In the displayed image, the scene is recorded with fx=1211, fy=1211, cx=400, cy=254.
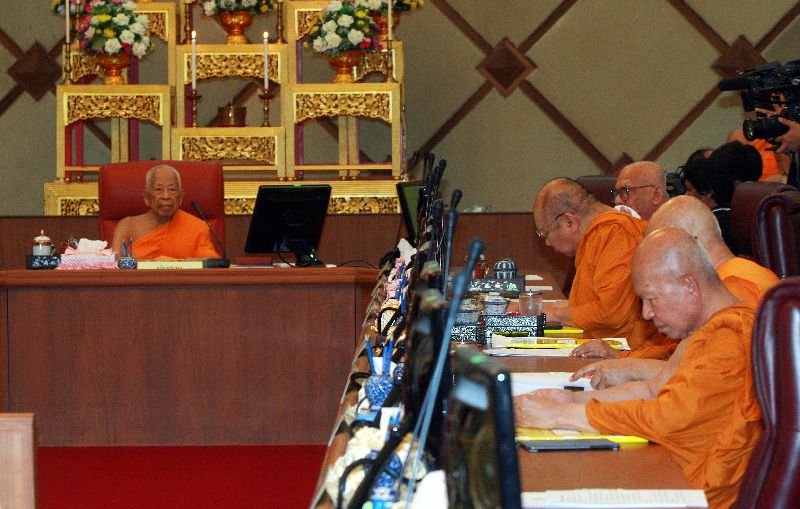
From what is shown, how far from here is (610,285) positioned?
3576 millimetres

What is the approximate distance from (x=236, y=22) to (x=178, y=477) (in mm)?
3335

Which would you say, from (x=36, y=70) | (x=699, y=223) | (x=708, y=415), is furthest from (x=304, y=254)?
(x=36, y=70)

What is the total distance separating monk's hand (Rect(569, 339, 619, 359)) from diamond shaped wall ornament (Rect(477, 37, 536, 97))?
5003 millimetres

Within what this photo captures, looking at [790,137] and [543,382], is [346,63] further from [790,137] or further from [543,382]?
[543,382]

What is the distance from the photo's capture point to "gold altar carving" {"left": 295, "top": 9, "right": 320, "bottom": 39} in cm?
636

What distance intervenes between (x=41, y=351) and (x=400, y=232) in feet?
6.86

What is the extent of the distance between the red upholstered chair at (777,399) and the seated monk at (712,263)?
658 mm

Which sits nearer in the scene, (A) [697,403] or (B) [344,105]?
(A) [697,403]

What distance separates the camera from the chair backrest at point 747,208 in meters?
3.03

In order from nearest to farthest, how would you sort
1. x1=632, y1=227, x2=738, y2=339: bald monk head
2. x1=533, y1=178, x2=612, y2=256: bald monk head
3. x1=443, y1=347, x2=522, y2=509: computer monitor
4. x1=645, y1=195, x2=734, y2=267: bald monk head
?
1. x1=443, y1=347, x2=522, y2=509: computer monitor
2. x1=632, y1=227, x2=738, y2=339: bald monk head
3. x1=645, y1=195, x2=734, y2=267: bald monk head
4. x1=533, y1=178, x2=612, y2=256: bald monk head

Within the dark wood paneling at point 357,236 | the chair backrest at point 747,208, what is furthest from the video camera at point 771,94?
the dark wood paneling at point 357,236

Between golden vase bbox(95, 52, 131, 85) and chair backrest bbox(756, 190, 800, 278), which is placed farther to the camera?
golden vase bbox(95, 52, 131, 85)

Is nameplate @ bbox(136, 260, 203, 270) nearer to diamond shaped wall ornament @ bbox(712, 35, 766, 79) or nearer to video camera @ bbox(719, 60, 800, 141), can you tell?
video camera @ bbox(719, 60, 800, 141)

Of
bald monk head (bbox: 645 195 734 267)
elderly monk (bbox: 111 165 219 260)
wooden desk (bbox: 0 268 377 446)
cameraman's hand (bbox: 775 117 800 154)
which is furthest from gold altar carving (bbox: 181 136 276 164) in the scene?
bald monk head (bbox: 645 195 734 267)
